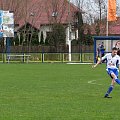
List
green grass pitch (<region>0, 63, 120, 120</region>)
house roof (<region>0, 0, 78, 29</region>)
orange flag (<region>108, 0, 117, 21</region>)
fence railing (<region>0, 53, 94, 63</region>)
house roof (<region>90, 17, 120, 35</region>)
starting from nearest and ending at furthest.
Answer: green grass pitch (<region>0, 63, 120, 120</region>)
orange flag (<region>108, 0, 117, 21</region>)
fence railing (<region>0, 53, 94, 63</region>)
house roof (<region>90, 17, 120, 35</region>)
house roof (<region>0, 0, 78, 29</region>)

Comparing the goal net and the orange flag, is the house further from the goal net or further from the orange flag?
the orange flag

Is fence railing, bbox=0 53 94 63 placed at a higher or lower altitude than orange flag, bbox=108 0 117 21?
lower

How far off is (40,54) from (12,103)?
3602 centimetres

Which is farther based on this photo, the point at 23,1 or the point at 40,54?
the point at 23,1

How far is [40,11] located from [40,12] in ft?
0.89

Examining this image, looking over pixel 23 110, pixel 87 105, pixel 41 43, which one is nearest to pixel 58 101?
pixel 87 105

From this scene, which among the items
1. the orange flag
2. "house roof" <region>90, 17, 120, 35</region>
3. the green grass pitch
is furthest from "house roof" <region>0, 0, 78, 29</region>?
the green grass pitch

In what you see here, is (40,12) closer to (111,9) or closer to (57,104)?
(111,9)

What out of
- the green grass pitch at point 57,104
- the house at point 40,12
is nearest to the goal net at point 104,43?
the green grass pitch at point 57,104

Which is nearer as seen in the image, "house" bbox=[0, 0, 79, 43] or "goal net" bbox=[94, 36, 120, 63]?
"goal net" bbox=[94, 36, 120, 63]

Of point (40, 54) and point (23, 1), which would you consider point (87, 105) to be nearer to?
point (40, 54)

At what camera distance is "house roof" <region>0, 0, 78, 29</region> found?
77250 millimetres

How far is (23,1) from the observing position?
78312 mm

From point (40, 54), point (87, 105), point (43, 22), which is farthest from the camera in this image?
point (43, 22)
